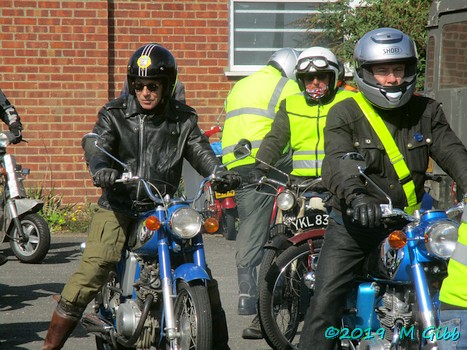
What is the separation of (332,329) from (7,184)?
6021mm

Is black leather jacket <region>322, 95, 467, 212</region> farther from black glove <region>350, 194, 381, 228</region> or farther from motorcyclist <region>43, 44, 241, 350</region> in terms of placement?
motorcyclist <region>43, 44, 241, 350</region>

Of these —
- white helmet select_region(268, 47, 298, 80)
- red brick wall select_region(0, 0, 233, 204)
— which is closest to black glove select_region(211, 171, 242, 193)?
white helmet select_region(268, 47, 298, 80)

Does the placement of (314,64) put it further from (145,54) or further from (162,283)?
(162,283)

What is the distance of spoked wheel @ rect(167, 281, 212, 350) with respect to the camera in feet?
16.8

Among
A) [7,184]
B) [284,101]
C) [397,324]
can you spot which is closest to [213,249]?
[7,184]

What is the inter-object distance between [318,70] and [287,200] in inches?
42.9

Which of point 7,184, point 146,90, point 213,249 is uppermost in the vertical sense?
point 146,90

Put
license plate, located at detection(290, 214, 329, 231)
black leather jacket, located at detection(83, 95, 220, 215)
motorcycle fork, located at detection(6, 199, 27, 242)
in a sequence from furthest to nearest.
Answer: motorcycle fork, located at detection(6, 199, 27, 242)
license plate, located at detection(290, 214, 329, 231)
black leather jacket, located at detection(83, 95, 220, 215)

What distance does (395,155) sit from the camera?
504 cm

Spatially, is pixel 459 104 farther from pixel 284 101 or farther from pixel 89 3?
pixel 89 3

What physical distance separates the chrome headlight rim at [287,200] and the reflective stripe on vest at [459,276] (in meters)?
3.07

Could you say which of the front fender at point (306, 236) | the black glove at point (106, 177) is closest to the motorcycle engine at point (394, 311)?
the front fender at point (306, 236)

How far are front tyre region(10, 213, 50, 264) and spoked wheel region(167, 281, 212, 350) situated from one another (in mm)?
5280

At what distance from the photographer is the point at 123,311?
18.3 ft
